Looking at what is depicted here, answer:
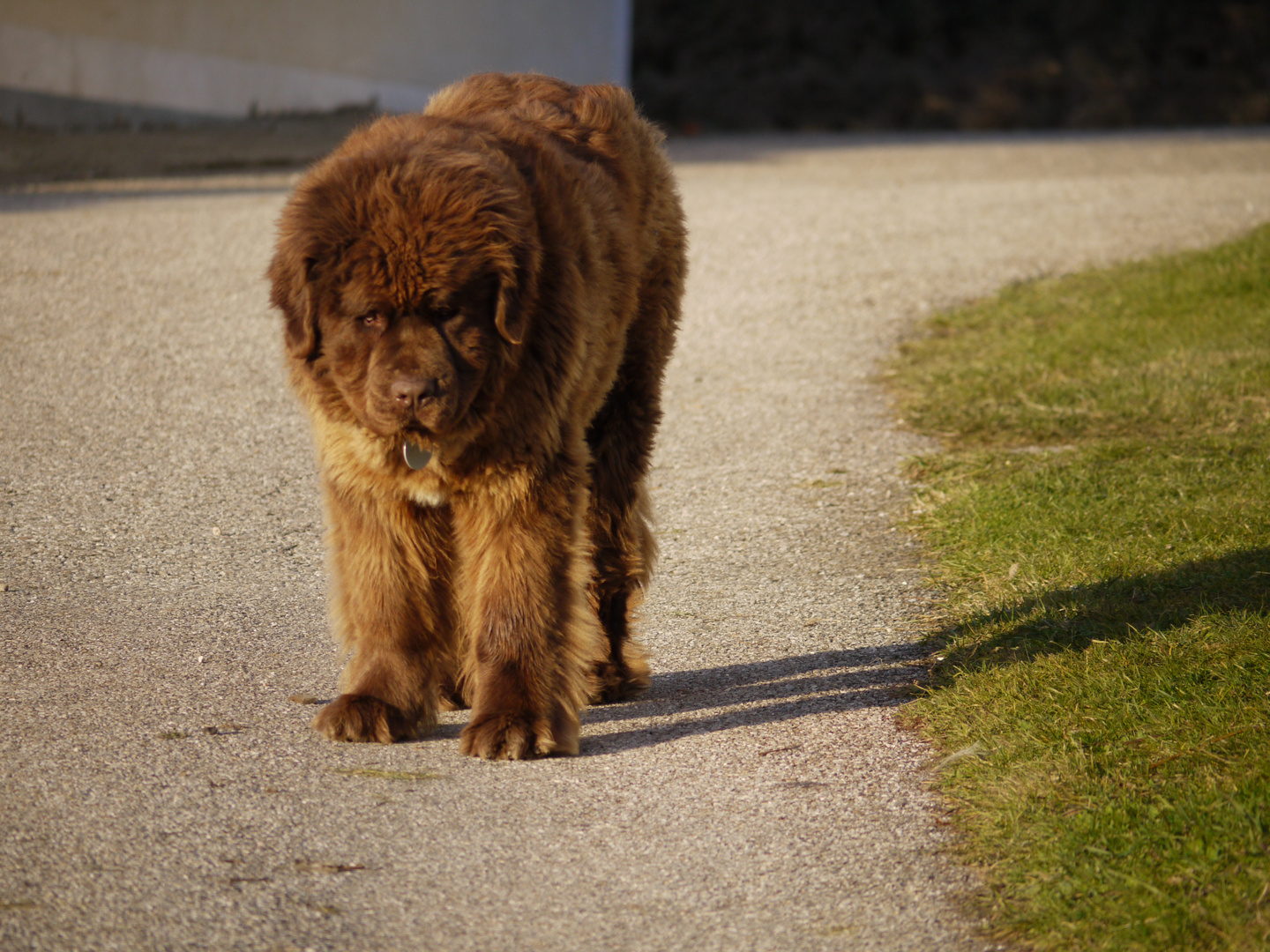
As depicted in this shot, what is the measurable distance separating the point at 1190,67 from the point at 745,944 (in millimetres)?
28655

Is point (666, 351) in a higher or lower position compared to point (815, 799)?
higher

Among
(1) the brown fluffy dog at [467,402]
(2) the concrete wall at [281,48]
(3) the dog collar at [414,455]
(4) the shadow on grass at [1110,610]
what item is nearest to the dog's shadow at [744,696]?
(1) the brown fluffy dog at [467,402]

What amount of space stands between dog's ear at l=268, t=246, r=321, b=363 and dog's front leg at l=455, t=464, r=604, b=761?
1.93 feet

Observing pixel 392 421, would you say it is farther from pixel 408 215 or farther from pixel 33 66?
pixel 33 66

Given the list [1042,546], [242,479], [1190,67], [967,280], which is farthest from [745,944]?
[1190,67]

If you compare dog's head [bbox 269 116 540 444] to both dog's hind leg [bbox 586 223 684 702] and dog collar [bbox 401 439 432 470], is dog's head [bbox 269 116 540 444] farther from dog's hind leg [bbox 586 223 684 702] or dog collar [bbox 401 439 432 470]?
dog's hind leg [bbox 586 223 684 702]

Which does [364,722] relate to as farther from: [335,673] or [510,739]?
[335,673]

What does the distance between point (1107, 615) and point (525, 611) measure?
2.12 m

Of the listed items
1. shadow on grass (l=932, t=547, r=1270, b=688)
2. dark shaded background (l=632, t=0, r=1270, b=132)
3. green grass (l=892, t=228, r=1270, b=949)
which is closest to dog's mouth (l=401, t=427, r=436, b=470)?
green grass (l=892, t=228, r=1270, b=949)

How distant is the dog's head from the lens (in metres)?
3.28

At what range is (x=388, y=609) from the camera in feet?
12.2

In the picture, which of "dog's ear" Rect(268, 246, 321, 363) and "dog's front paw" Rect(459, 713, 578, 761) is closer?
"dog's ear" Rect(268, 246, 321, 363)

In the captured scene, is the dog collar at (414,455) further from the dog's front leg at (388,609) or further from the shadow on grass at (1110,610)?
the shadow on grass at (1110,610)

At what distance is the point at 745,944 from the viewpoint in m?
2.85
